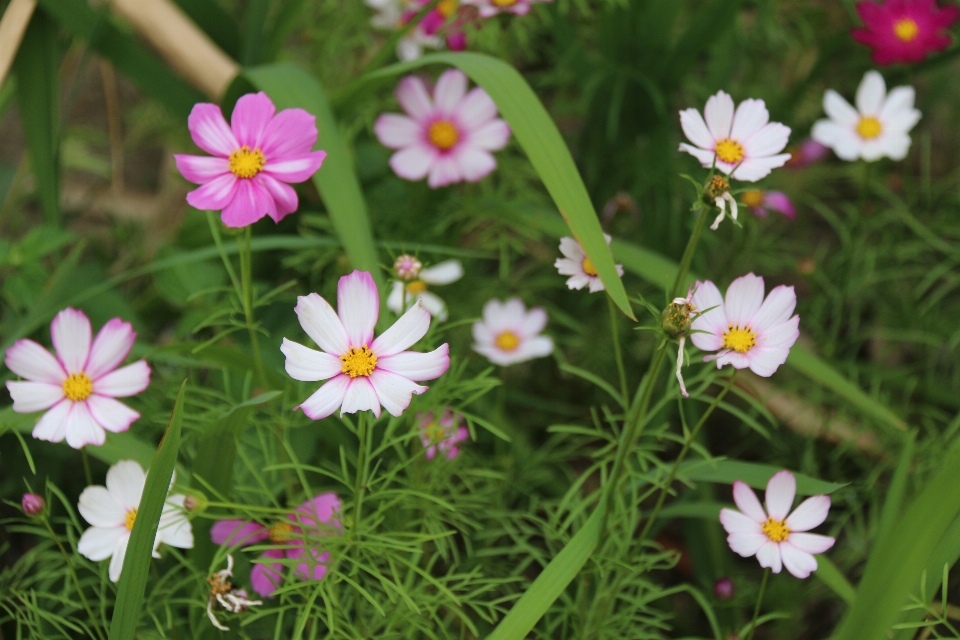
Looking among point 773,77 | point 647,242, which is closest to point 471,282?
point 647,242

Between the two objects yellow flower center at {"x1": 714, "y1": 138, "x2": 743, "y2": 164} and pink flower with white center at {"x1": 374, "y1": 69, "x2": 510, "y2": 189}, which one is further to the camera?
pink flower with white center at {"x1": 374, "y1": 69, "x2": 510, "y2": 189}

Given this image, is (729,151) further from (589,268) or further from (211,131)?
(211,131)

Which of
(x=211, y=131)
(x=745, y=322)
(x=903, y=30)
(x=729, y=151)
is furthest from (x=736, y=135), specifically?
(x=903, y=30)

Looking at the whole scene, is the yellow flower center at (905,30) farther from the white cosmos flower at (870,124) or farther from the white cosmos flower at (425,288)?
the white cosmos flower at (425,288)

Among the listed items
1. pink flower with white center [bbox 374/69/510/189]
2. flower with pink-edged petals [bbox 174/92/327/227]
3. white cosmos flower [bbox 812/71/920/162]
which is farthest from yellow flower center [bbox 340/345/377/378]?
white cosmos flower [bbox 812/71/920/162]


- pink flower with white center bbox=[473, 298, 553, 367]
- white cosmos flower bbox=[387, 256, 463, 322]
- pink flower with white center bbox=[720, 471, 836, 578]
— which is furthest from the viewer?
pink flower with white center bbox=[473, 298, 553, 367]

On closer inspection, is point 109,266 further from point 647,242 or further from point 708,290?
point 708,290

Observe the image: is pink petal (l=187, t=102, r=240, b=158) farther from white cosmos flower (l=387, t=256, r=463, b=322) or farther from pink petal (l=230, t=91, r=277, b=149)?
white cosmos flower (l=387, t=256, r=463, b=322)
